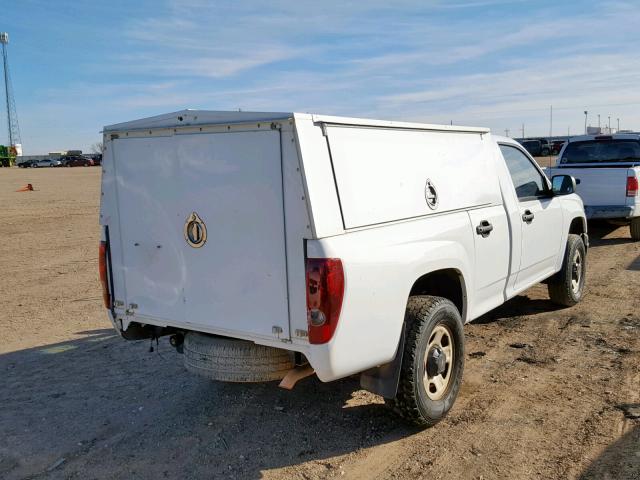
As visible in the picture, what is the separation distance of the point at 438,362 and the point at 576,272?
376 cm

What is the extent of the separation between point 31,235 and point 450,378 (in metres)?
12.2

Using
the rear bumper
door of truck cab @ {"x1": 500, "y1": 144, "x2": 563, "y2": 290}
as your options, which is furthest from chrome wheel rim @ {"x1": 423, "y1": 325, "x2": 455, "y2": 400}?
the rear bumper

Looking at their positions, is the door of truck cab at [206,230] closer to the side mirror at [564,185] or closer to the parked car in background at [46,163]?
the side mirror at [564,185]

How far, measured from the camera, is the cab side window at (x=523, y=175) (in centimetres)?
589

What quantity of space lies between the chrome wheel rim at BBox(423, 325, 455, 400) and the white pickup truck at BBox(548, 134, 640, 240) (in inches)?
320

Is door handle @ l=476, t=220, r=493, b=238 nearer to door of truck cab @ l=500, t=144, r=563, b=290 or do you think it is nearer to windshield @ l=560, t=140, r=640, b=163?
door of truck cab @ l=500, t=144, r=563, b=290

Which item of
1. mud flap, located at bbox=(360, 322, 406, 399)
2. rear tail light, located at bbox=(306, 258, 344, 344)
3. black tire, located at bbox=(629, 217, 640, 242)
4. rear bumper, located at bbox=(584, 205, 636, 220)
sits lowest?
black tire, located at bbox=(629, 217, 640, 242)

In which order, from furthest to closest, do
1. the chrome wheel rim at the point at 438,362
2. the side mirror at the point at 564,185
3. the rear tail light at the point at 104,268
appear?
1. the side mirror at the point at 564,185
2. the rear tail light at the point at 104,268
3. the chrome wheel rim at the point at 438,362

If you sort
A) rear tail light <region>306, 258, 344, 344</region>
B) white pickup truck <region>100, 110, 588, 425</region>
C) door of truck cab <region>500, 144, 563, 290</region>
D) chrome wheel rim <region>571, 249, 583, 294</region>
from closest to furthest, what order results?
rear tail light <region>306, 258, 344, 344</region>, white pickup truck <region>100, 110, 588, 425</region>, door of truck cab <region>500, 144, 563, 290</region>, chrome wheel rim <region>571, 249, 583, 294</region>

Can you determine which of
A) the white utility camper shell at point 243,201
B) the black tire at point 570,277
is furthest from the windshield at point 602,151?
the white utility camper shell at point 243,201

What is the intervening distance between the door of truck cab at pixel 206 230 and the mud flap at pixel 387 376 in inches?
28.5

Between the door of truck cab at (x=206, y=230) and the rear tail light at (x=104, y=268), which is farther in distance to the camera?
the rear tail light at (x=104, y=268)

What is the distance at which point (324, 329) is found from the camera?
3.41 metres

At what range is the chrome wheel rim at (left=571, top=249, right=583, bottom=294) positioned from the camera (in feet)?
23.4
